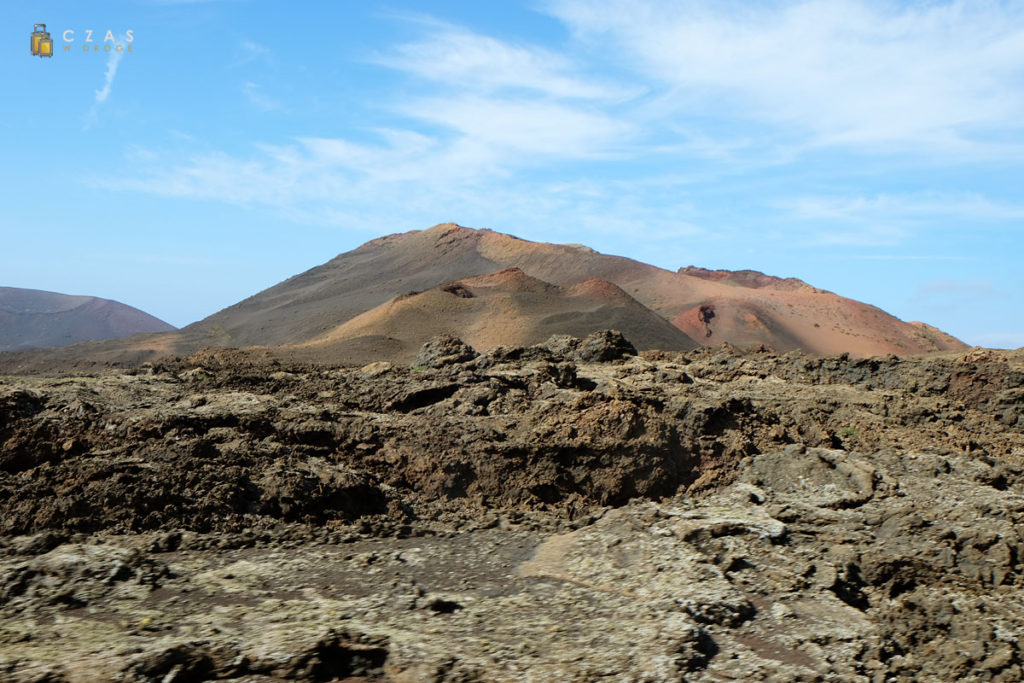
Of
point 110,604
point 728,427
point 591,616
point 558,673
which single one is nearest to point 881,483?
point 728,427

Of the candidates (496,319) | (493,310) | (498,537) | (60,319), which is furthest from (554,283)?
(60,319)

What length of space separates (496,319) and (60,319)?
44891 mm

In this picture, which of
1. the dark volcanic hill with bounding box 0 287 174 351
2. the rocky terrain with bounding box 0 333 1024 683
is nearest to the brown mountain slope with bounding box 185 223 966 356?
the dark volcanic hill with bounding box 0 287 174 351

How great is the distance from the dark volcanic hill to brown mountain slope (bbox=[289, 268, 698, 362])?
33805 mm

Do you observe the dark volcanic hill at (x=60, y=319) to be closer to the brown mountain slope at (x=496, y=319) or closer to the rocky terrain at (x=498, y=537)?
the brown mountain slope at (x=496, y=319)

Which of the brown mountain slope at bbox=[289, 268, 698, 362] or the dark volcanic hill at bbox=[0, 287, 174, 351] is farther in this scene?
the dark volcanic hill at bbox=[0, 287, 174, 351]

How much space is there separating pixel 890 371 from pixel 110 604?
12817 millimetres

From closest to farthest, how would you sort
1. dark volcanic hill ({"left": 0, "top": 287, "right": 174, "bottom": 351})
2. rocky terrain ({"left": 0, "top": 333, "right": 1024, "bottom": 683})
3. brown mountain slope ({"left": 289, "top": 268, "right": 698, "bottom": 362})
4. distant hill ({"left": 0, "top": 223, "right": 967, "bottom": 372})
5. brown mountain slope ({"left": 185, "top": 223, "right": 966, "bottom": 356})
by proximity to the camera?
rocky terrain ({"left": 0, "top": 333, "right": 1024, "bottom": 683}) → brown mountain slope ({"left": 289, "top": 268, "right": 698, "bottom": 362}) → distant hill ({"left": 0, "top": 223, "right": 967, "bottom": 372}) → brown mountain slope ({"left": 185, "top": 223, "right": 966, "bottom": 356}) → dark volcanic hill ({"left": 0, "top": 287, "right": 174, "bottom": 351})

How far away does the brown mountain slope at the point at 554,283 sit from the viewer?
1417 inches

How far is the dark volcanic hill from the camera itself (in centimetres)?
5456

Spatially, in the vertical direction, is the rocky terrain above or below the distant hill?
below

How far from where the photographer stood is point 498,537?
22.0ft

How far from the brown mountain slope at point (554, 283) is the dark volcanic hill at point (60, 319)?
17958 mm

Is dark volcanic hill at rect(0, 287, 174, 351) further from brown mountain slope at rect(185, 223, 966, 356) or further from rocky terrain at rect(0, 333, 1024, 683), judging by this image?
rocky terrain at rect(0, 333, 1024, 683)
